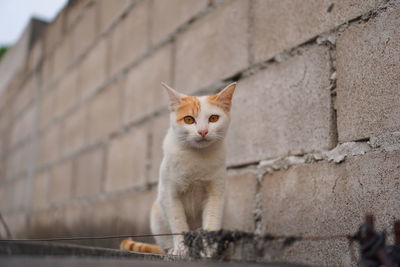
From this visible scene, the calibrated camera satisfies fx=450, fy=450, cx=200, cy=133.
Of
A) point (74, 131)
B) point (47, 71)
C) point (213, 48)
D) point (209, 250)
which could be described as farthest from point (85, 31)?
point (209, 250)

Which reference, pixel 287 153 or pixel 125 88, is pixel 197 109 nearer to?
pixel 287 153

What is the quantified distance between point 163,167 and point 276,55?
2.15 ft

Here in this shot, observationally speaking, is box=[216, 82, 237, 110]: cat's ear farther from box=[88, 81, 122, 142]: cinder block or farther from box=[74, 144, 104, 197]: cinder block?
box=[74, 144, 104, 197]: cinder block

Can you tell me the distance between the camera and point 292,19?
1631 mm

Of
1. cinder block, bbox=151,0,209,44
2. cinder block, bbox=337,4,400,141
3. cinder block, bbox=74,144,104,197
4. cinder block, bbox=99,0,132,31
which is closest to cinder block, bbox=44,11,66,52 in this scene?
cinder block, bbox=99,0,132,31

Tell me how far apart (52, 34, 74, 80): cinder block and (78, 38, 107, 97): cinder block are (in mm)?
391

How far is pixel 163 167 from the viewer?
1382 millimetres

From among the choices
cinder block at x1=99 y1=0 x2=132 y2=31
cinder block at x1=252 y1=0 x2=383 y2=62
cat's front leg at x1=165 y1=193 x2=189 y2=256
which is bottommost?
cat's front leg at x1=165 y1=193 x2=189 y2=256

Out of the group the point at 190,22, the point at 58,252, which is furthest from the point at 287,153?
the point at 190,22

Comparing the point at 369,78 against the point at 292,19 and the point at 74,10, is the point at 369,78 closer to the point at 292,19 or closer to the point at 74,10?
the point at 292,19

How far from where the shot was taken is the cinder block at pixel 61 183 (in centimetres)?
379

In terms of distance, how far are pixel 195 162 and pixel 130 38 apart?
1843mm

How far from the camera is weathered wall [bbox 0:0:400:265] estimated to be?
130 cm

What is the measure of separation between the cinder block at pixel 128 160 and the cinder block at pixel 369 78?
1446 millimetres
